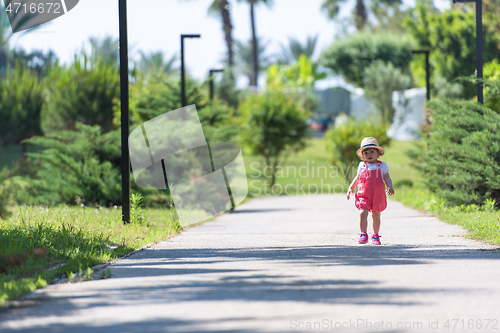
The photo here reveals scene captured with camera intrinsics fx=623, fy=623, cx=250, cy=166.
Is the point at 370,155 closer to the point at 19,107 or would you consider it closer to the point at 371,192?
the point at 371,192

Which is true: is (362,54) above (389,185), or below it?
above

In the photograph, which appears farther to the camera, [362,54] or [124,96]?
[362,54]

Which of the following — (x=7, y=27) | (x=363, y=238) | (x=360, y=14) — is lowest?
(x=363, y=238)

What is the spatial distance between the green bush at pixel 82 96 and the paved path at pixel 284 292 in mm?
22569

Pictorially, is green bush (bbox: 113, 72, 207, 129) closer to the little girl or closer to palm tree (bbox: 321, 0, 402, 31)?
the little girl

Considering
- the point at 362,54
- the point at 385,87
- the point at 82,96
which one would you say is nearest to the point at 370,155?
the point at 82,96

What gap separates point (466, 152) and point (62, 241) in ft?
27.1

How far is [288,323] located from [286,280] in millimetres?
1447

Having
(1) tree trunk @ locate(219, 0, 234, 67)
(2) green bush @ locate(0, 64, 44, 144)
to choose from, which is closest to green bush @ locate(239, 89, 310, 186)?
(2) green bush @ locate(0, 64, 44, 144)

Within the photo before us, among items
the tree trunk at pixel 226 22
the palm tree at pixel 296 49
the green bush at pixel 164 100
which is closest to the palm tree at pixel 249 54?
the palm tree at pixel 296 49

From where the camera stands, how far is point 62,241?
311 inches

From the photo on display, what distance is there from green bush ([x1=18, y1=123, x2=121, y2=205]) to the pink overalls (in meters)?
8.20

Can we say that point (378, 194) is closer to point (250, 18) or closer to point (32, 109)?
point (32, 109)

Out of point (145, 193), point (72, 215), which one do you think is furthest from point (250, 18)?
point (72, 215)
